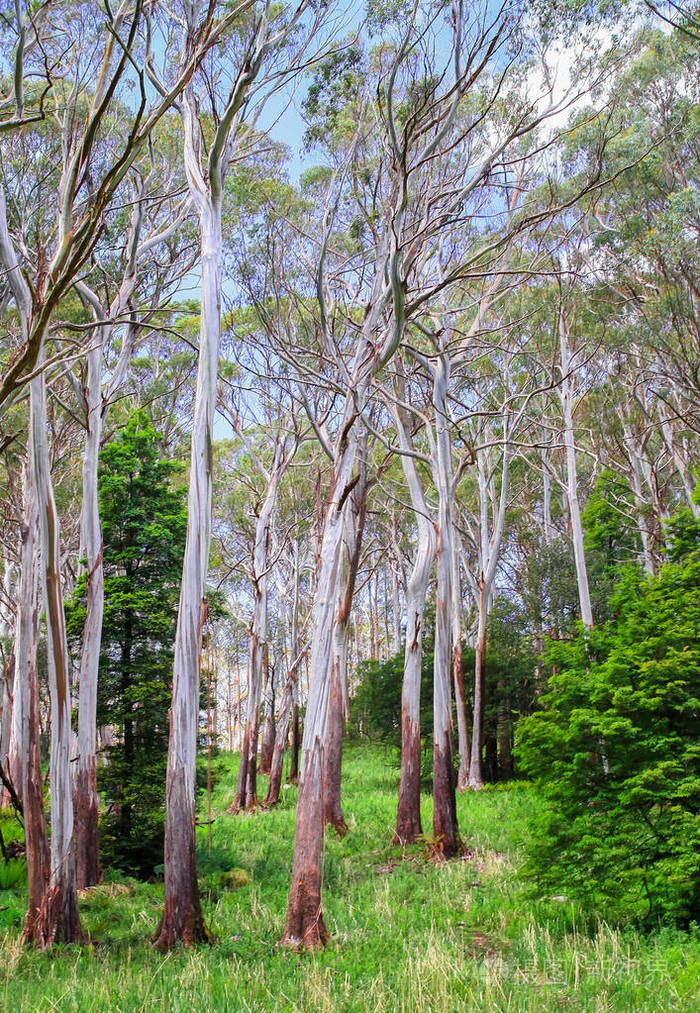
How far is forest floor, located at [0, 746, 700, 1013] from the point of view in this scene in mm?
4633

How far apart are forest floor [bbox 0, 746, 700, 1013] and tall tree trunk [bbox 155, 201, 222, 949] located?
1.23 ft

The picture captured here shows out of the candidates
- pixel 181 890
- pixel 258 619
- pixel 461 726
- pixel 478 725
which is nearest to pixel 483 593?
pixel 478 725

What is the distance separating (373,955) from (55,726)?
10.5 feet

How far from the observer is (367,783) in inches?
782

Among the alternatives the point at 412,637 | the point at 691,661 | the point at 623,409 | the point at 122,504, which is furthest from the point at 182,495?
the point at 623,409

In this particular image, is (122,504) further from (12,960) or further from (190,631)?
(12,960)

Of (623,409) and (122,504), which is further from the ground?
(623,409)

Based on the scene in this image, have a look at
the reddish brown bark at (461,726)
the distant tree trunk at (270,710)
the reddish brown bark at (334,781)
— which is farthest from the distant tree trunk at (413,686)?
the distant tree trunk at (270,710)

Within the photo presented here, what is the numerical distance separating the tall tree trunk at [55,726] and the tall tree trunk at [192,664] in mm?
831

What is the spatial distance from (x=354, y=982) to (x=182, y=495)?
9.06 m

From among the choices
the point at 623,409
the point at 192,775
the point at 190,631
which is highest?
the point at 623,409

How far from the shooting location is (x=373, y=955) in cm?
586

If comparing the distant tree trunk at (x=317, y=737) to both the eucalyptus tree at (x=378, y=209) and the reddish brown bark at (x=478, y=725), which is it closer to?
the eucalyptus tree at (x=378, y=209)

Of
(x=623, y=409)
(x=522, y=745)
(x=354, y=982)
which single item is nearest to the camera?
(x=354, y=982)
